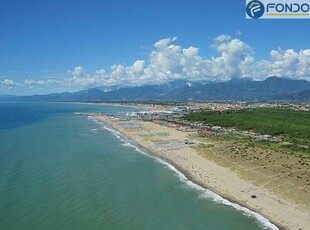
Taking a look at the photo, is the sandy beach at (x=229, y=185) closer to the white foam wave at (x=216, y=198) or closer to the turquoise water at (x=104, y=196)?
the white foam wave at (x=216, y=198)

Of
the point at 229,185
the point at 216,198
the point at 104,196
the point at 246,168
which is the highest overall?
the point at 104,196

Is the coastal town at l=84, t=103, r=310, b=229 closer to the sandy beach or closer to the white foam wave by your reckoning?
the sandy beach

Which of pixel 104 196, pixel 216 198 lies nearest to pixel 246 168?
pixel 216 198

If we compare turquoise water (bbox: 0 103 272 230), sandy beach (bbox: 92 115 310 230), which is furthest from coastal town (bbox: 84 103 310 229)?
turquoise water (bbox: 0 103 272 230)

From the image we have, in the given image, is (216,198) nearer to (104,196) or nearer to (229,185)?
(229,185)

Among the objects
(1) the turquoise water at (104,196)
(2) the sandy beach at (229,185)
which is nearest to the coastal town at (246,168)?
(2) the sandy beach at (229,185)

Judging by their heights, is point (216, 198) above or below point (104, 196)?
below

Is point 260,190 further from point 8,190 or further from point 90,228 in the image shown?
point 8,190
